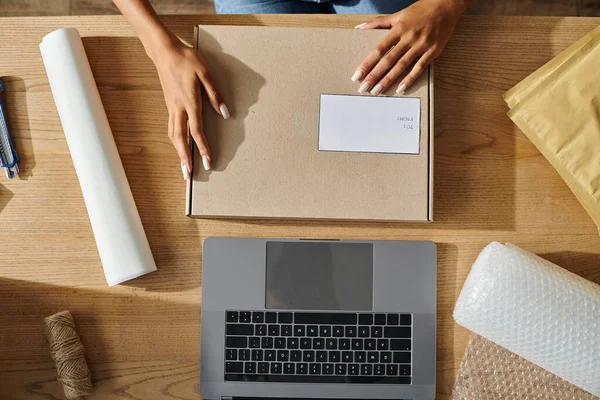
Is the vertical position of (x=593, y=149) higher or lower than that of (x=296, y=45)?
lower

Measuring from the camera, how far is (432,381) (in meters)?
0.63

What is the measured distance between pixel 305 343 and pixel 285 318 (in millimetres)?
41

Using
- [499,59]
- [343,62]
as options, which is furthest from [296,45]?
[499,59]

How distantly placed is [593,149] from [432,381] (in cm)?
35

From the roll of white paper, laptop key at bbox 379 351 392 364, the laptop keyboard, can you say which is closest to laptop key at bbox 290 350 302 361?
the laptop keyboard

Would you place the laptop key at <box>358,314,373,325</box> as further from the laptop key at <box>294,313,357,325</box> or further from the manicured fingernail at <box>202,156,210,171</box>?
the manicured fingernail at <box>202,156,210,171</box>

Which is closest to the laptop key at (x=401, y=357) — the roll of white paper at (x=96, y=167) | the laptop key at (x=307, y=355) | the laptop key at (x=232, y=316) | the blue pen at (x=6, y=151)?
the laptop key at (x=307, y=355)

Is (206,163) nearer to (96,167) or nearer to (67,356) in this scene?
(96,167)

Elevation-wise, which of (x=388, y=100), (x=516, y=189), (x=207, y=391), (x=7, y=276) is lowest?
(x=207, y=391)

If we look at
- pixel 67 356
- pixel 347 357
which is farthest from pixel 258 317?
pixel 67 356

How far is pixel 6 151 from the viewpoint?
649mm

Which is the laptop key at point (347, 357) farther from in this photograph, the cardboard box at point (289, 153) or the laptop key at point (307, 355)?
the cardboard box at point (289, 153)

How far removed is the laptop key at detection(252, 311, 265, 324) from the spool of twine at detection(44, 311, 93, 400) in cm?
22

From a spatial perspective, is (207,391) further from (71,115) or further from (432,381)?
(71,115)
